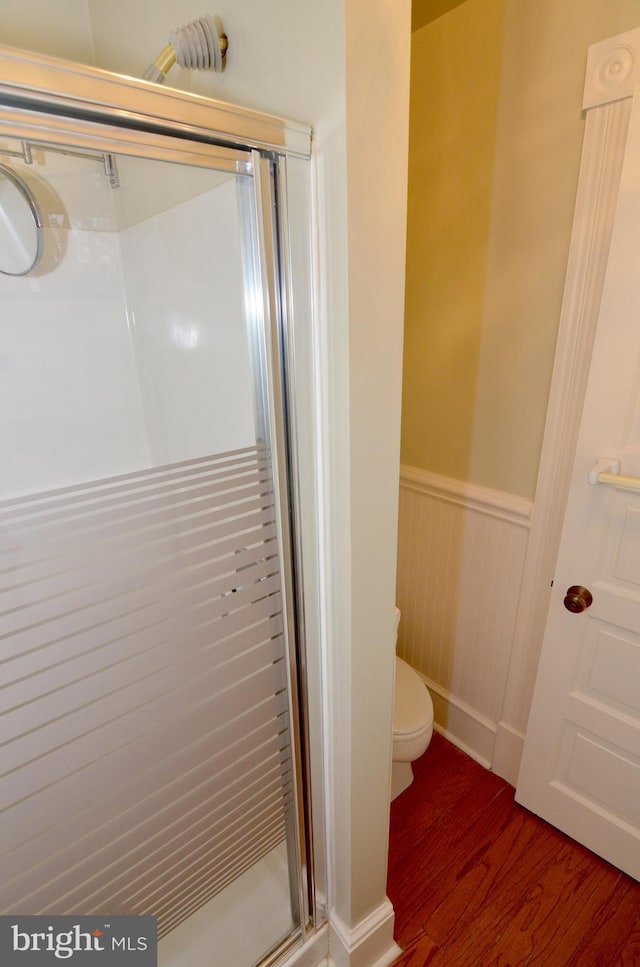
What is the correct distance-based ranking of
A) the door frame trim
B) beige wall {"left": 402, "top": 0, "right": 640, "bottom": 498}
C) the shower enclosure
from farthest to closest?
beige wall {"left": 402, "top": 0, "right": 640, "bottom": 498} < the door frame trim < the shower enclosure

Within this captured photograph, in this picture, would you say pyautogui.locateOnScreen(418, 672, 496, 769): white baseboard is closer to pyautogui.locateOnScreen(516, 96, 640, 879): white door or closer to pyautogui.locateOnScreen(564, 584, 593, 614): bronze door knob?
pyautogui.locateOnScreen(516, 96, 640, 879): white door

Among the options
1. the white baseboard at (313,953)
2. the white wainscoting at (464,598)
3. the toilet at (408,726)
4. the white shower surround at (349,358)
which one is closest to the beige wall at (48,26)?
the white shower surround at (349,358)

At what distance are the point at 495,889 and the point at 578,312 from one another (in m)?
1.64

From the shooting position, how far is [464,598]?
5.63 feet

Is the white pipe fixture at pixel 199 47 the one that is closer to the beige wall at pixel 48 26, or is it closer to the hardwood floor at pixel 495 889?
the beige wall at pixel 48 26

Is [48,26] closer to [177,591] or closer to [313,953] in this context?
[177,591]

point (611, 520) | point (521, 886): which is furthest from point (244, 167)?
point (521, 886)

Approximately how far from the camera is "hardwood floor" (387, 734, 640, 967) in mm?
1224

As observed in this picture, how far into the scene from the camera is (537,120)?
124 cm

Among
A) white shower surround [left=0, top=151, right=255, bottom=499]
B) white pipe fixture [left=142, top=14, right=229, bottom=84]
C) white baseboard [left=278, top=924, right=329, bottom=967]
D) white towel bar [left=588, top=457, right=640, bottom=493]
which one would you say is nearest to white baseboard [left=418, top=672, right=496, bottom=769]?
→ white baseboard [left=278, top=924, right=329, bottom=967]

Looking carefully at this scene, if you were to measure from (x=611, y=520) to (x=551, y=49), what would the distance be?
3.92 ft

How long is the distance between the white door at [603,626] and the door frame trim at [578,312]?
0.21 ft

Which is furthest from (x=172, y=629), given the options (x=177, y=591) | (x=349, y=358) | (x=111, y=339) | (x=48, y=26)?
(x=48, y=26)

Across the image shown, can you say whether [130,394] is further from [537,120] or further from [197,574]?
Answer: [537,120]
